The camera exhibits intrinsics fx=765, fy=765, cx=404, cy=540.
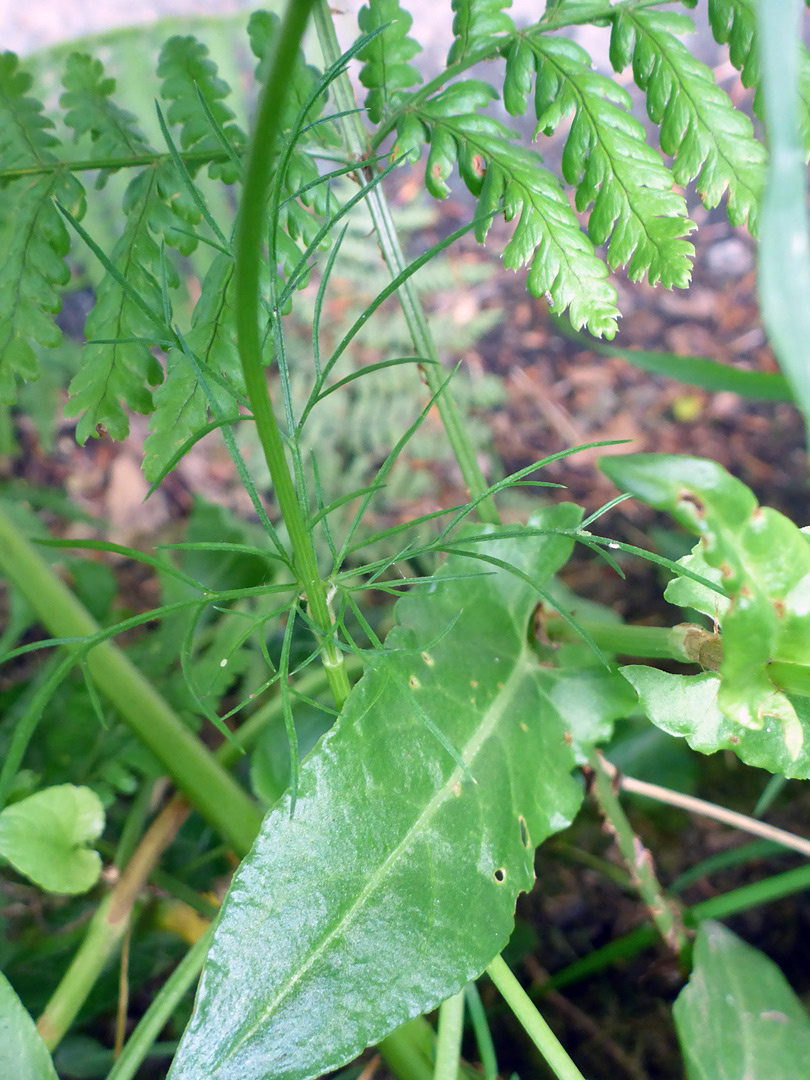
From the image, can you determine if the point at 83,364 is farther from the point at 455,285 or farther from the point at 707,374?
the point at 455,285

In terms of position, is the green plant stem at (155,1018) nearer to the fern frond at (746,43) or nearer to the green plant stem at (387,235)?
the green plant stem at (387,235)

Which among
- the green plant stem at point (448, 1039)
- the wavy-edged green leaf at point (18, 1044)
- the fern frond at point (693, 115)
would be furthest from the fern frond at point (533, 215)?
the wavy-edged green leaf at point (18, 1044)

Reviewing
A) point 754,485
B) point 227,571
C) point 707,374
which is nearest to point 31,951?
point 227,571

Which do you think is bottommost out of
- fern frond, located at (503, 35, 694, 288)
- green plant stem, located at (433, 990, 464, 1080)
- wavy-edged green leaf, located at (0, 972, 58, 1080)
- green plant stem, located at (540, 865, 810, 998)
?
green plant stem, located at (540, 865, 810, 998)

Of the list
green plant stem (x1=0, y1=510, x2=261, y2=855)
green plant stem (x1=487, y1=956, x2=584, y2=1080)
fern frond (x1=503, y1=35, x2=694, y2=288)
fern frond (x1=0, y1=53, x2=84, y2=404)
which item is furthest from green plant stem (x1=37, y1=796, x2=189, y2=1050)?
fern frond (x1=503, y1=35, x2=694, y2=288)

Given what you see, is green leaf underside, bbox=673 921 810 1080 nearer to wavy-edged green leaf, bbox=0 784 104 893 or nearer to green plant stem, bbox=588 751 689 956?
green plant stem, bbox=588 751 689 956

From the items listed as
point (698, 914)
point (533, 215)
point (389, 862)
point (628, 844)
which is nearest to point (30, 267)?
point (533, 215)
